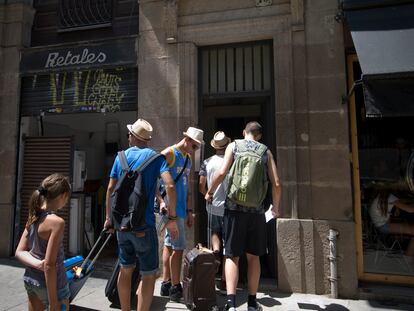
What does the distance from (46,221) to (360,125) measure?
438cm

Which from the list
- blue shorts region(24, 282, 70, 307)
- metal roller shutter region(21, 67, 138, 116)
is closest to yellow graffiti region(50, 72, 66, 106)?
metal roller shutter region(21, 67, 138, 116)

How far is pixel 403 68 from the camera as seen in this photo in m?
3.79

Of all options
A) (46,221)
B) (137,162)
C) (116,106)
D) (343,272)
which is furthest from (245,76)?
(46,221)

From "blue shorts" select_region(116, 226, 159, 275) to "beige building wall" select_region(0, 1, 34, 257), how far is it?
12.9 ft

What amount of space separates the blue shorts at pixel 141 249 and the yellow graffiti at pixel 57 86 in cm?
385

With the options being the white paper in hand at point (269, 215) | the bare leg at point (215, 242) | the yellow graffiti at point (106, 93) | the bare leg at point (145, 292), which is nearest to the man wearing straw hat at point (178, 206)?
the bare leg at point (215, 242)

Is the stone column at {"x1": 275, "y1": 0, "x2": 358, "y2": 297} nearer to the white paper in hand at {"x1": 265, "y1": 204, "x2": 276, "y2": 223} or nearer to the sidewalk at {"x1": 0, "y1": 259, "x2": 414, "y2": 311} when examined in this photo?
the sidewalk at {"x1": 0, "y1": 259, "x2": 414, "y2": 311}

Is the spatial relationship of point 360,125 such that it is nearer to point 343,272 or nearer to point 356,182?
point 356,182

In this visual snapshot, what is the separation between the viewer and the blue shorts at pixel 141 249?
3246 mm

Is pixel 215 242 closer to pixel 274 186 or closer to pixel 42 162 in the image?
pixel 274 186

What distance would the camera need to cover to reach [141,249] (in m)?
3.26

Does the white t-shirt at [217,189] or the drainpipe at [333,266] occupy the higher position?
the white t-shirt at [217,189]

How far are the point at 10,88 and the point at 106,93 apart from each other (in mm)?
1990

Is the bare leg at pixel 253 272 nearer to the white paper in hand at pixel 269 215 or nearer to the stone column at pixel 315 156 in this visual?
the white paper in hand at pixel 269 215
